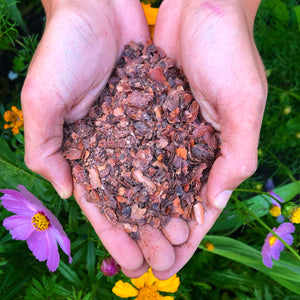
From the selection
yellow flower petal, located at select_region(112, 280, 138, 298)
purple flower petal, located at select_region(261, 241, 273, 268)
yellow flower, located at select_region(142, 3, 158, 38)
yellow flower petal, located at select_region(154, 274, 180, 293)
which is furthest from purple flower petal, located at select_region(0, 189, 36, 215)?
yellow flower, located at select_region(142, 3, 158, 38)

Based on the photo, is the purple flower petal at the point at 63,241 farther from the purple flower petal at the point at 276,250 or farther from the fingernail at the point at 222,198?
the purple flower petal at the point at 276,250

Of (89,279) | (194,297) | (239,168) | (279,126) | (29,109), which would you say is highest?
(29,109)

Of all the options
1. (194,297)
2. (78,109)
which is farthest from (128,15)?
(194,297)

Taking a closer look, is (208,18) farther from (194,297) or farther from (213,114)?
(194,297)

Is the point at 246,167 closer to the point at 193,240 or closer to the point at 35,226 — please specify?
the point at 193,240

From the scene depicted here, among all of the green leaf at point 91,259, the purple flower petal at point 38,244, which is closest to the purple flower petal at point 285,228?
the green leaf at point 91,259

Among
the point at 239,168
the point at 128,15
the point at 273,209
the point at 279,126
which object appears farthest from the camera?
the point at 279,126

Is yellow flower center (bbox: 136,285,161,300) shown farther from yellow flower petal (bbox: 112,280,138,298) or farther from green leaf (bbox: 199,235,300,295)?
green leaf (bbox: 199,235,300,295)
